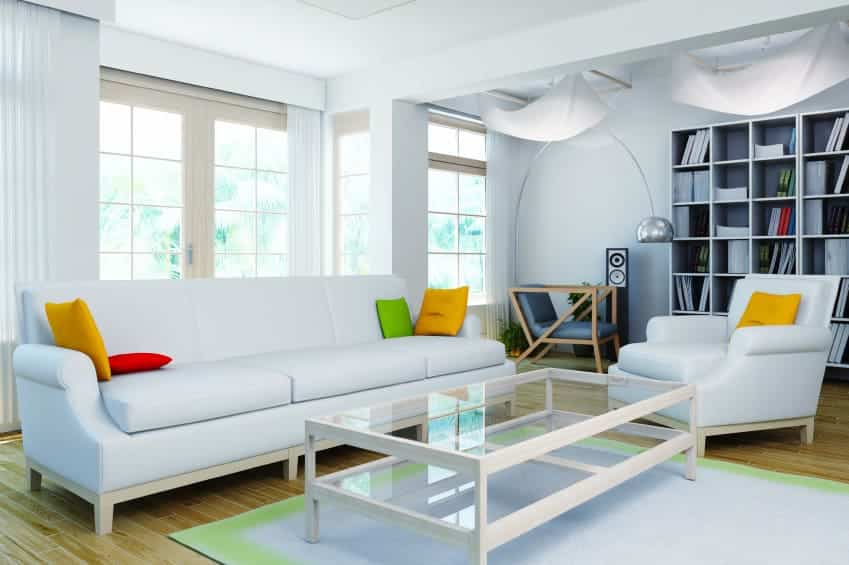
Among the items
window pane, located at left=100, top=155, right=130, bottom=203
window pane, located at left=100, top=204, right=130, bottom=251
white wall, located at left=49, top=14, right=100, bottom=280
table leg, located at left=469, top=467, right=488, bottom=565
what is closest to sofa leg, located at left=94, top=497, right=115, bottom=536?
table leg, located at left=469, top=467, right=488, bottom=565

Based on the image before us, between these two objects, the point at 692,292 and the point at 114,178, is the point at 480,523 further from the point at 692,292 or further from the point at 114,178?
the point at 692,292

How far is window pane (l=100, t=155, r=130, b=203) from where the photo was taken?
17.3ft

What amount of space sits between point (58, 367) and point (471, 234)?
Answer: 217 inches

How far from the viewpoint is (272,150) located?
6.46 metres

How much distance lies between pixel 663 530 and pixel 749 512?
1.42 ft

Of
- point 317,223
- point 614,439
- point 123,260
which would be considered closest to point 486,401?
point 614,439

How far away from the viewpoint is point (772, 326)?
3812mm

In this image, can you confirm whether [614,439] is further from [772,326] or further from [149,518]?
[149,518]

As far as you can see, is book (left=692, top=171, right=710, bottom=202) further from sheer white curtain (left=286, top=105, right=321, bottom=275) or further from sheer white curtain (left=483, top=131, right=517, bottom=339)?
sheer white curtain (left=286, top=105, right=321, bottom=275)

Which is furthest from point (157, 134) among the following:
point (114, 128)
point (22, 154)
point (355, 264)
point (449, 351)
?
point (449, 351)

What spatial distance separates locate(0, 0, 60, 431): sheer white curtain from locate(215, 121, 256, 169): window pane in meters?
1.70

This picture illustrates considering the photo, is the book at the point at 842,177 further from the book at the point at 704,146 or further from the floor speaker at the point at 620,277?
the floor speaker at the point at 620,277

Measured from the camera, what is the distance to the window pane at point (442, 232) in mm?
7430

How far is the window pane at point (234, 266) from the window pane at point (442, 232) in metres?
1.94
